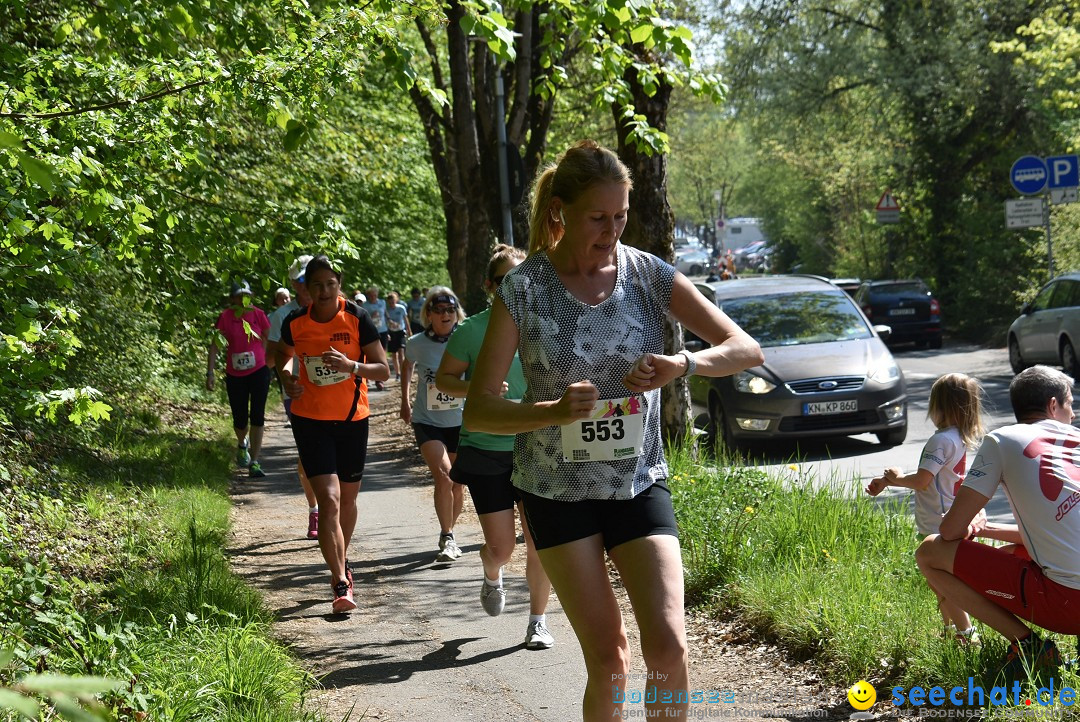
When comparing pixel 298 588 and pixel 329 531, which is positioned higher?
pixel 329 531

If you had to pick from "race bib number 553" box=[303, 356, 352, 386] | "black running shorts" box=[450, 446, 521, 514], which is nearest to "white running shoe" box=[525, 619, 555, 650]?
"black running shorts" box=[450, 446, 521, 514]

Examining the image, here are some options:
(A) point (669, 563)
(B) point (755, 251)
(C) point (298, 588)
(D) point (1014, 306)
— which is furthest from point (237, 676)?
(B) point (755, 251)

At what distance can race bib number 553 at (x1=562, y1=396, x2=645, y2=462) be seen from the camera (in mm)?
3438

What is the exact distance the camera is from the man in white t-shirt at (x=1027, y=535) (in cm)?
409

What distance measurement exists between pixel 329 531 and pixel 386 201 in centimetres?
2144

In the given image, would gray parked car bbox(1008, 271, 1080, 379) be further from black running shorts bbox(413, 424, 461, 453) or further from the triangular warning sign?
black running shorts bbox(413, 424, 461, 453)

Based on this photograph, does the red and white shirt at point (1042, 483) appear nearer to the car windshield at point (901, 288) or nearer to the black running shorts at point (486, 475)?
the black running shorts at point (486, 475)

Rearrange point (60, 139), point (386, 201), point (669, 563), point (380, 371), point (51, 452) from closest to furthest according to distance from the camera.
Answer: point (669, 563)
point (60, 139)
point (380, 371)
point (51, 452)
point (386, 201)

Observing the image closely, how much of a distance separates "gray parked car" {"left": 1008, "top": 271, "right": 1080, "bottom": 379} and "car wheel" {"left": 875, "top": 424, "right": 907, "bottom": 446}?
6890 millimetres

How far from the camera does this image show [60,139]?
6.30 metres

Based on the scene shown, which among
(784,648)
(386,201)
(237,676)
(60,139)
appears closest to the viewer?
(237,676)

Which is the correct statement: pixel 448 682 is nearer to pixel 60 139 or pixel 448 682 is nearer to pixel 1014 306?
pixel 60 139

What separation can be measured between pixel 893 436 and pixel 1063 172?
10.2 metres

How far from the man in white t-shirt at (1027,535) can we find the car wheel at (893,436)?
8.41 metres
